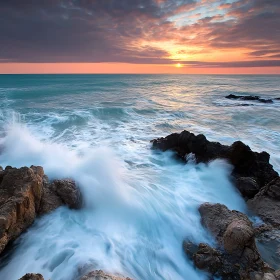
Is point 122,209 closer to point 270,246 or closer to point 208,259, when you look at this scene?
point 208,259

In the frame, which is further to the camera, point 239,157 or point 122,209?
point 239,157

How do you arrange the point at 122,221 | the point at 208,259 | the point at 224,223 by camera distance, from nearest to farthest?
the point at 208,259
the point at 224,223
the point at 122,221

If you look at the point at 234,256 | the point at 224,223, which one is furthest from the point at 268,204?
the point at 234,256

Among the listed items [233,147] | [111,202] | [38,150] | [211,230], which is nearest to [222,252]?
[211,230]

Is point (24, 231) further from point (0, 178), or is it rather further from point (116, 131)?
point (116, 131)

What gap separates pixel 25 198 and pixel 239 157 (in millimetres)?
7067

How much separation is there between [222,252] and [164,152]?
6498mm

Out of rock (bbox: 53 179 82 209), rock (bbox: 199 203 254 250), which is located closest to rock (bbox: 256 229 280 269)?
rock (bbox: 199 203 254 250)

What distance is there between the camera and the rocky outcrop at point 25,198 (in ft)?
14.5

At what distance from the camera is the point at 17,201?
463 centimetres

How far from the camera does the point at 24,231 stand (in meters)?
4.90

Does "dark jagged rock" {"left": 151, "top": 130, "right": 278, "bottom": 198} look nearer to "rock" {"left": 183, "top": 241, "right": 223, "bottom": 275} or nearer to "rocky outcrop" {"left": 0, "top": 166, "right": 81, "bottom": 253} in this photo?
"rock" {"left": 183, "top": 241, "right": 223, "bottom": 275}

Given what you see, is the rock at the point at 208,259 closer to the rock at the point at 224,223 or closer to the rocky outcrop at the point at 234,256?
the rocky outcrop at the point at 234,256

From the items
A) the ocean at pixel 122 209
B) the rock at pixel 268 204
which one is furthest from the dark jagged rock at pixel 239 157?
the rock at pixel 268 204
